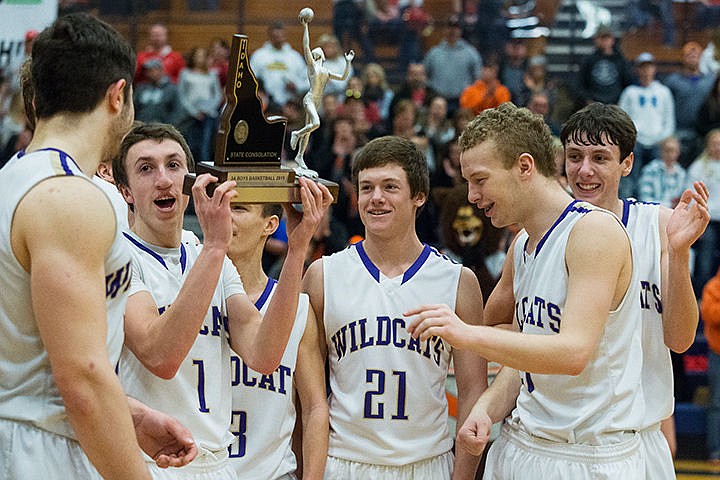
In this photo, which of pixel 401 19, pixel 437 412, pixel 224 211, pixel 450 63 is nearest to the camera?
pixel 224 211

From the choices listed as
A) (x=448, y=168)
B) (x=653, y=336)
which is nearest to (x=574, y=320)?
(x=653, y=336)

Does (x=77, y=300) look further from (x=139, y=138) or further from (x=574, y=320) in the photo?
(x=574, y=320)

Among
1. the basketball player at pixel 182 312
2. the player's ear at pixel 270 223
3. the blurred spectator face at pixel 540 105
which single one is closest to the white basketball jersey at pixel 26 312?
the basketball player at pixel 182 312

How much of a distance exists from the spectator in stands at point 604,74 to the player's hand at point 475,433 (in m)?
9.18

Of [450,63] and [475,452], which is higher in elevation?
[450,63]

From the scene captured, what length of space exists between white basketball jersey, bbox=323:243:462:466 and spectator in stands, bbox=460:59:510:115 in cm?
813

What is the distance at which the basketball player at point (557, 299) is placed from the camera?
12.2 feet

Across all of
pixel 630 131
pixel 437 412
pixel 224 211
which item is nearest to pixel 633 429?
pixel 437 412

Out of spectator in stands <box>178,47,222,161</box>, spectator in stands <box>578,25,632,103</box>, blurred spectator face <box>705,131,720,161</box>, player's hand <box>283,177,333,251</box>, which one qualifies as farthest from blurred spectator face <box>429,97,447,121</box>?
player's hand <box>283,177,333,251</box>

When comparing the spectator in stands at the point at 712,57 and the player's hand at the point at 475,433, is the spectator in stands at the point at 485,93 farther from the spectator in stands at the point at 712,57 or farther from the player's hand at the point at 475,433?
the player's hand at the point at 475,433

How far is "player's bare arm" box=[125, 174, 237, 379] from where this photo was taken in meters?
3.29

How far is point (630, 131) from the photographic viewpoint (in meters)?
4.57

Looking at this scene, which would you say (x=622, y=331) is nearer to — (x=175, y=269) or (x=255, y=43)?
(x=175, y=269)

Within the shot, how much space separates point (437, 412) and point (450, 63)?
32.2 ft
